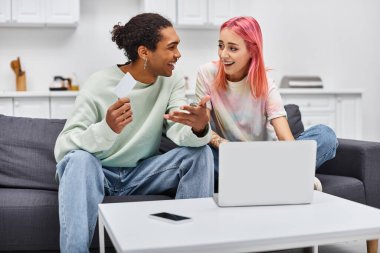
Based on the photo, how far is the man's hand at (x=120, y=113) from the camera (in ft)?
6.36

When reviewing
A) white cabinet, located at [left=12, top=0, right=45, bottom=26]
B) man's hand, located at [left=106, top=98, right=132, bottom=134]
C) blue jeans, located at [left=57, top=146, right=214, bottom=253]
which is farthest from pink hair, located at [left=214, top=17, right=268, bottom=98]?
white cabinet, located at [left=12, top=0, right=45, bottom=26]

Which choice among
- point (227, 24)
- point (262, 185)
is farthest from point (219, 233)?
point (227, 24)

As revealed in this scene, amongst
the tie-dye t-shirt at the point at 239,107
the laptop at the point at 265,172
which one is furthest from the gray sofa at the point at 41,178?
the laptop at the point at 265,172

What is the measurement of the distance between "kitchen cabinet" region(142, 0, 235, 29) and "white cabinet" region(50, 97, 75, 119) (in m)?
1.05

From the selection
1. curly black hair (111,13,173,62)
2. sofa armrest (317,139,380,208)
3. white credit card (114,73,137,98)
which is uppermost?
curly black hair (111,13,173,62)

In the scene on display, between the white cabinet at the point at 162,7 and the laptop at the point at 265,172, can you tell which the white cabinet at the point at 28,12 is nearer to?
the white cabinet at the point at 162,7

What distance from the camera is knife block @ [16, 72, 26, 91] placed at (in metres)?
4.88

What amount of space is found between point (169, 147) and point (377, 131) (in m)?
3.84

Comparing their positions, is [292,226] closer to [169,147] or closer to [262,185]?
[262,185]

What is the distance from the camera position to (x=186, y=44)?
17.7ft

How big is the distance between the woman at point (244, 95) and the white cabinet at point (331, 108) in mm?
2249

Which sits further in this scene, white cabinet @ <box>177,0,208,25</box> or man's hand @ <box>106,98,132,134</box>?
white cabinet @ <box>177,0,208,25</box>

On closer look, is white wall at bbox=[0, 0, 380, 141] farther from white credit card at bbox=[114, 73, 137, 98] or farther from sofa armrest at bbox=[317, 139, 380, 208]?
white credit card at bbox=[114, 73, 137, 98]

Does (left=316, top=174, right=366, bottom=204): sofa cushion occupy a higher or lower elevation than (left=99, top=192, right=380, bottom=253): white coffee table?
lower
